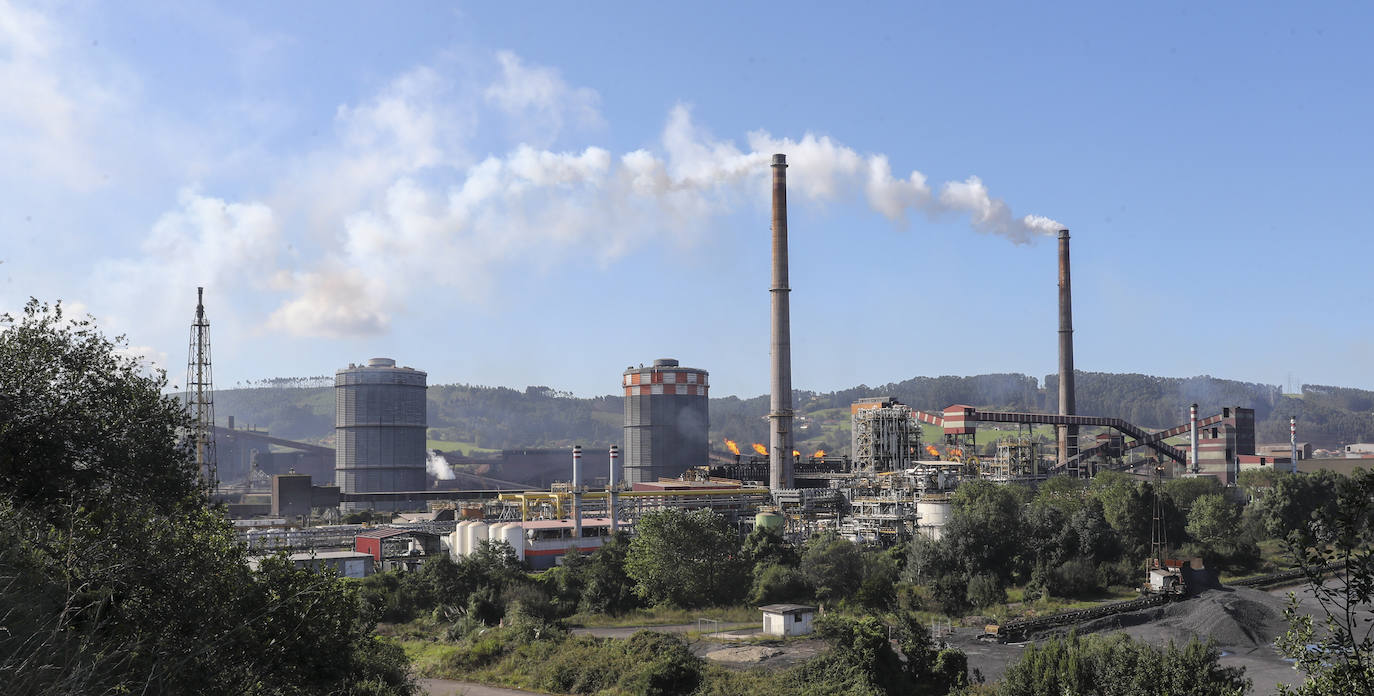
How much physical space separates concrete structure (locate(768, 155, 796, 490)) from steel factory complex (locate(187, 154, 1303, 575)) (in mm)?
112

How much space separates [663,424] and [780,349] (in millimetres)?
44371

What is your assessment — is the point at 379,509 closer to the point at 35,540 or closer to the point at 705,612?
the point at 705,612

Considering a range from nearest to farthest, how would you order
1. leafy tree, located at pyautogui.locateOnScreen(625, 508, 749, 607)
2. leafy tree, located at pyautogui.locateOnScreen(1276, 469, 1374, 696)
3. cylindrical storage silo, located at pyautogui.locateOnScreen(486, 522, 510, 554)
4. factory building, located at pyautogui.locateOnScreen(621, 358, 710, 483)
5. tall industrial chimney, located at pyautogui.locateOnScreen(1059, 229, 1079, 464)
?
leafy tree, located at pyautogui.locateOnScreen(1276, 469, 1374, 696), leafy tree, located at pyautogui.locateOnScreen(625, 508, 749, 607), cylindrical storage silo, located at pyautogui.locateOnScreen(486, 522, 510, 554), tall industrial chimney, located at pyautogui.locateOnScreen(1059, 229, 1079, 464), factory building, located at pyautogui.locateOnScreen(621, 358, 710, 483)

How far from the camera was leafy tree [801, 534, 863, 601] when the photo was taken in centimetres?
5409

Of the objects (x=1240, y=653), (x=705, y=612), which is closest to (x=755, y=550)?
(x=705, y=612)

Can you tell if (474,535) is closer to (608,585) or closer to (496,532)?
(496,532)

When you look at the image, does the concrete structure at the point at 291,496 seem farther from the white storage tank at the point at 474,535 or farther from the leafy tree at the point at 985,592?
the leafy tree at the point at 985,592

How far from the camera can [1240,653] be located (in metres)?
42.3

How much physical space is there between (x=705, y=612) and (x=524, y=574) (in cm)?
1018

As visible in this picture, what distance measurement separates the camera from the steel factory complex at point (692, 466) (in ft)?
227

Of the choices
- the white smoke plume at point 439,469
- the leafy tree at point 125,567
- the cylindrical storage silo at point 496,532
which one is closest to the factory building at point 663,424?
the white smoke plume at point 439,469

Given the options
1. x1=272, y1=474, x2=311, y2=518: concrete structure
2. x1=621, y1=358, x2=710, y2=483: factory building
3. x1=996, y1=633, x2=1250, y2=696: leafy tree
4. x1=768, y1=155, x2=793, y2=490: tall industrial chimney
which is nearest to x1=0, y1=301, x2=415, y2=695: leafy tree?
x1=996, y1=633, x2=1250, y2=696: leafy tree

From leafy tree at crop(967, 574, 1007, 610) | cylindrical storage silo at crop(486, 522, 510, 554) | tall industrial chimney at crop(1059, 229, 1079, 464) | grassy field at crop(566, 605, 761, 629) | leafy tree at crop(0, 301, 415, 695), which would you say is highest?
tall industrial chimney at crop(1059, 229, 1079, 464)

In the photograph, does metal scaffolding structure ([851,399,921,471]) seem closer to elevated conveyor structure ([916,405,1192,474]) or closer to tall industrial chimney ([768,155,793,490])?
elevated conveyor structure ([916,405,1192,474])
